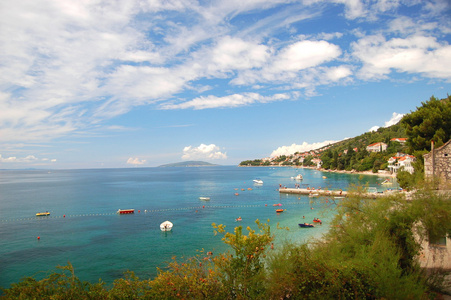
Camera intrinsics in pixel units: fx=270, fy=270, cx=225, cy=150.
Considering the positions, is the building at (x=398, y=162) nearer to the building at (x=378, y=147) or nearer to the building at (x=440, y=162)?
the building at (x=378, y=147)

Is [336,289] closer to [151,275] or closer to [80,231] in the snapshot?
[151,275]

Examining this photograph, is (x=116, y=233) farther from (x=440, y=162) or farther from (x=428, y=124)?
(x=428, y=124)

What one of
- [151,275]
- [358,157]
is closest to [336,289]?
[151,275]

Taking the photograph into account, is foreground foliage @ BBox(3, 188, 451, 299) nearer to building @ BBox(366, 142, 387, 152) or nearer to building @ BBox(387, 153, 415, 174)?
building @ BBox(387, 153, 415, 174)

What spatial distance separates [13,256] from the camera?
70.7 feet

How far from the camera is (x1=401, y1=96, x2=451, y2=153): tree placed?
24.9 m

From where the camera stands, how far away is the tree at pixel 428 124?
24.9m

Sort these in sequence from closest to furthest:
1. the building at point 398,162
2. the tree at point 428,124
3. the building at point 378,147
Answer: the tree at point 428,124 < the building at point 398,162 < the building at point 378,147

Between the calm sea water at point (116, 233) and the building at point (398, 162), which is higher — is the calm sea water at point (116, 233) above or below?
below

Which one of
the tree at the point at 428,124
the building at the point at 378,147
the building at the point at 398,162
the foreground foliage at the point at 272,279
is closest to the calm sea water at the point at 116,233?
the foreground foliage at the point at 272,279

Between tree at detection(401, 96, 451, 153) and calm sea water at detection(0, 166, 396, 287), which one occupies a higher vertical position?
tree at detection(401, 96, 451, 153)

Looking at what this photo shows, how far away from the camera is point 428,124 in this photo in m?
25.6

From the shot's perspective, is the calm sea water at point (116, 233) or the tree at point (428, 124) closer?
the calm sea water at point (116, 233)

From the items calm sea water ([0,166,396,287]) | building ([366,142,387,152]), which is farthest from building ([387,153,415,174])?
calm sea water ([0,166,396,287])
